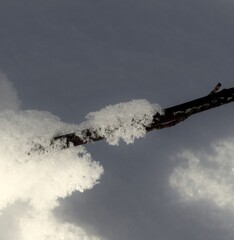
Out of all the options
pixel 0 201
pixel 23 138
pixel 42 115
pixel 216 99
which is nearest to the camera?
pixel 216 99

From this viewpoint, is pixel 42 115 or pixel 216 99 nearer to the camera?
pixel 216 99

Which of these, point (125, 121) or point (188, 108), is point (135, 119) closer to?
point (125, 121)

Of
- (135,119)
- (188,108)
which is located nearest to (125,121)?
(135,119)

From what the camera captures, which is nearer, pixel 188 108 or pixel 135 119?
pixel 188 108

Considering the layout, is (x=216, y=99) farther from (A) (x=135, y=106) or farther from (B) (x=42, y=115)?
(B) (x=42, y=115)

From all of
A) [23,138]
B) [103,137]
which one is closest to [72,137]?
[103,137]

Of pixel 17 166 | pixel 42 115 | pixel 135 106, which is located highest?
pixel 42 115

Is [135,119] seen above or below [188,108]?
above

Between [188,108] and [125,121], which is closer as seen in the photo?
[188,108]

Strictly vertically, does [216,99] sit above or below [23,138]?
below

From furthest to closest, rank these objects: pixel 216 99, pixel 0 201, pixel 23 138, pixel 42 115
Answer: pixel 42 115 → pixel 0 201 → pixel 23 138 → pixel 216 99

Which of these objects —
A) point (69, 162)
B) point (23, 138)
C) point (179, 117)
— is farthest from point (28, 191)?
point (179, 117)
